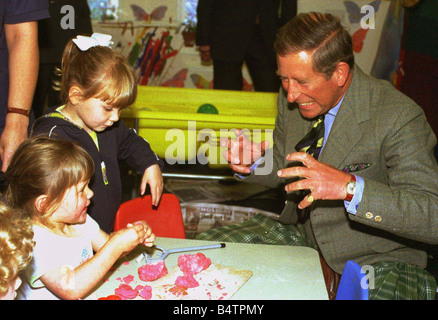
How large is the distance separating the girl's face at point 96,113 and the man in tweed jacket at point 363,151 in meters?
0.62

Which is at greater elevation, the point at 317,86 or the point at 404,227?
the point at 317,86

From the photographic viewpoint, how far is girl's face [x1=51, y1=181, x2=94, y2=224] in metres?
1.43

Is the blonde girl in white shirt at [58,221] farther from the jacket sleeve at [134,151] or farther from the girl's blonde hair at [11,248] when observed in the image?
the jacket sleeve at [134,151]

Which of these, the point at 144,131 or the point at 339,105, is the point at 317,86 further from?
the point at 144,131

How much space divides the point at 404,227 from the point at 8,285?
1115 mm

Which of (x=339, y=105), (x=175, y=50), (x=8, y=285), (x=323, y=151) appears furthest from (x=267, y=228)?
(x=175, y=50)

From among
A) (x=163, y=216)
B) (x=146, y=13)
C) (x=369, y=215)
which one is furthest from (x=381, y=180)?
(x=146, y=13)

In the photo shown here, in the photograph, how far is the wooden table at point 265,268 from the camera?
135 centimetres

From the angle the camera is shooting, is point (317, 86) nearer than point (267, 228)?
Yes

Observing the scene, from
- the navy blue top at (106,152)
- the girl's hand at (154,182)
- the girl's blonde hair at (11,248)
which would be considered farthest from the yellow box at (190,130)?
the girl's blonde hair at (11,248)

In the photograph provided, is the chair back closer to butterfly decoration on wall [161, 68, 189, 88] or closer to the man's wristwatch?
the man's wristwatch

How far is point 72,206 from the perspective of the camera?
4.71ft
